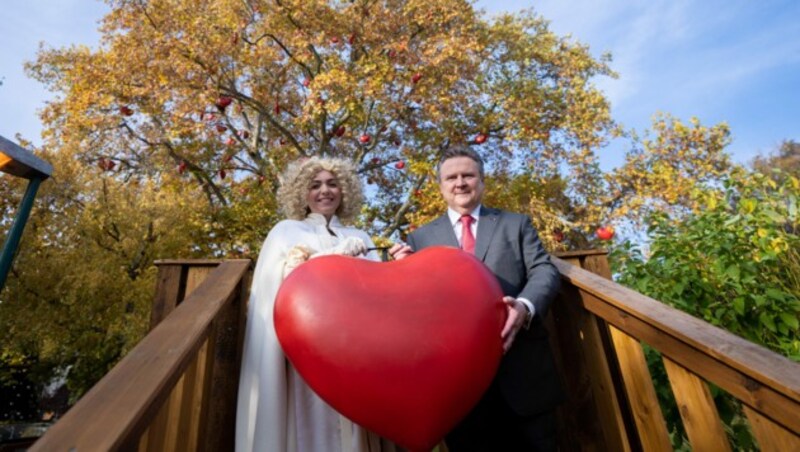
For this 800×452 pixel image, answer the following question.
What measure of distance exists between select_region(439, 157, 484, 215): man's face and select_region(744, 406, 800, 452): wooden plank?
3.45ft

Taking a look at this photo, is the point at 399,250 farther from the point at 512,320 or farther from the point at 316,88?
the point at 316,88

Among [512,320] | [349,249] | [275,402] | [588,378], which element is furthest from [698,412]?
[275,402]

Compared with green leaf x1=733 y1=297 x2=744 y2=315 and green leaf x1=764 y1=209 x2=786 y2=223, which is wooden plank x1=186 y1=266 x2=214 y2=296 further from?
green leaf x1=764 y1=209 x2=786 y2=223

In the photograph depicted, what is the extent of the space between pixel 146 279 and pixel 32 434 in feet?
10.8

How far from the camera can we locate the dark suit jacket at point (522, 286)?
1397mm

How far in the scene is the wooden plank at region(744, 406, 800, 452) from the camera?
0.83 metres

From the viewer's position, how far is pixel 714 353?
3.07 feet

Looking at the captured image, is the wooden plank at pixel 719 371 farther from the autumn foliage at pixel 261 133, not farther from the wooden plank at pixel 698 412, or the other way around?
the autumn foliage at pixel 261 133

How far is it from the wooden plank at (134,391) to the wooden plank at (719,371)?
3.65 ft

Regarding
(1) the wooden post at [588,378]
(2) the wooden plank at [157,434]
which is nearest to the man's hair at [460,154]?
(1) the wooden post at [588,378]

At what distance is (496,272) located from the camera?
1572 mm

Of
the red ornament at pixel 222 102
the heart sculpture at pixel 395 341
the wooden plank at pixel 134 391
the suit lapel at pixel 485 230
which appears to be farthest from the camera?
the red ornament at pixel 222 102

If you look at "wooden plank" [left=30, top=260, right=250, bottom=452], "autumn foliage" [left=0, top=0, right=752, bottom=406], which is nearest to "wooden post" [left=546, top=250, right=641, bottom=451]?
"wooden plank" [left=30, top=260, right=250, bottom=452]

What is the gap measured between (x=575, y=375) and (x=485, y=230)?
2.42 feet
